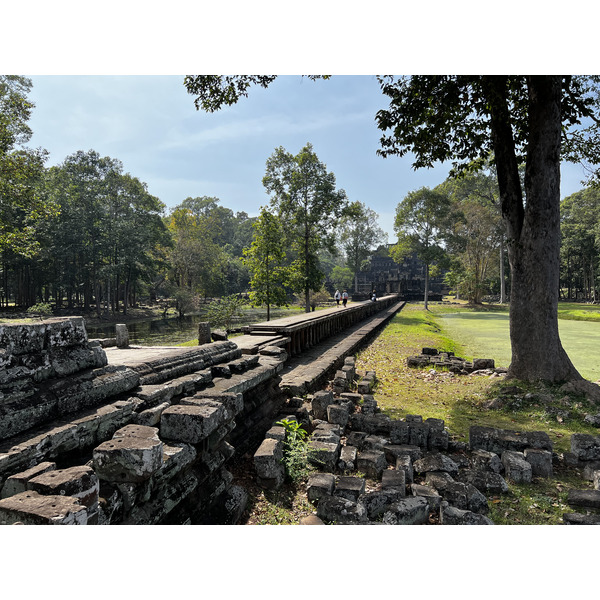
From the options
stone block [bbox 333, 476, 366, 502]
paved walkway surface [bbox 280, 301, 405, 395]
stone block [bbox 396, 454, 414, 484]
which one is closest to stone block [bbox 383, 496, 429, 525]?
stone block [bbox 333, 476, 366, 502]

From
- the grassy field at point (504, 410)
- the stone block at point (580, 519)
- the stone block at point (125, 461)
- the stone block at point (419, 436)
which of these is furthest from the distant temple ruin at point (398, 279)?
the stone block at point (125, 461)

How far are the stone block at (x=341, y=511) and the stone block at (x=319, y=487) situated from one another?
14cm

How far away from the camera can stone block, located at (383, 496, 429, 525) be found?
7.32 ft

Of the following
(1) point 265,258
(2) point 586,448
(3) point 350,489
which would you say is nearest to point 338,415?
(3) point 350,489

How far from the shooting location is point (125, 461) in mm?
1707

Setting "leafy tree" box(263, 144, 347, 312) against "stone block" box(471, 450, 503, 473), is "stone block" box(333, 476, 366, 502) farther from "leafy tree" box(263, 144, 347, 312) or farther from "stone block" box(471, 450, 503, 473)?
"leafy tree" box(263, 144, 347, 312)

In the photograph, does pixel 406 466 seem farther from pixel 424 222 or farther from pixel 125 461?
pixel 424 222

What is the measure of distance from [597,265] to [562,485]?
1508 inches

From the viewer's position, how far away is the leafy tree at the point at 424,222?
24.2 meters

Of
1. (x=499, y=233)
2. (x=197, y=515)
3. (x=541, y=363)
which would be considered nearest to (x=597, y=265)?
(x=499, y=233)

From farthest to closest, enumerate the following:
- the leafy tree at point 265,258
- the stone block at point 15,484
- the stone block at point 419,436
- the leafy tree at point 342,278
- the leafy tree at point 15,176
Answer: the leafy tree at point 342,278 < the leafy tree at point 265,258 < the leafy tree at point 15,176 < the stone block at point 419,436 < the stone block at point 15,484

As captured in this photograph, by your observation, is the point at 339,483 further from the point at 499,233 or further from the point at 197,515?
the point at 499,233

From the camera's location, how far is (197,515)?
2.16 m

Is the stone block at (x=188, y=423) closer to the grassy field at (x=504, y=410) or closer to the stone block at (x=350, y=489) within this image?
the stone block at (x=350, y=489)
